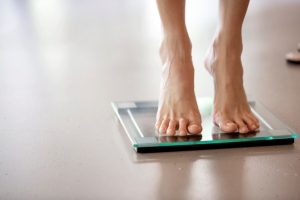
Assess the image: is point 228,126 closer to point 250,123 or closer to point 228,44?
point 250,123

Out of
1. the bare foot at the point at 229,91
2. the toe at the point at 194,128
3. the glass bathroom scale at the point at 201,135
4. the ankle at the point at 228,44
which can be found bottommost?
the glass bathroom scale at the point at 201,135

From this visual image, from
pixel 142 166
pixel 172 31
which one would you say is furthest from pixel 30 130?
pixel 172 31

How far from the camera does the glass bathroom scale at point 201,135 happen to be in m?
1.49

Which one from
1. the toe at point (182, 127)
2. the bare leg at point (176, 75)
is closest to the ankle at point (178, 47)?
the bare leg at point (176, 75)

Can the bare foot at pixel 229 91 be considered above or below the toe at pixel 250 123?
above

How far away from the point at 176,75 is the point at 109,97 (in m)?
0.38

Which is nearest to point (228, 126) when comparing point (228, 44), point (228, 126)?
point (228, 126)

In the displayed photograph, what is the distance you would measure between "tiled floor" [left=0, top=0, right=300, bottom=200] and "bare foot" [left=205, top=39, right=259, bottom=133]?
10cm

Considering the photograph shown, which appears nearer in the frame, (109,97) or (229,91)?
(229,91)

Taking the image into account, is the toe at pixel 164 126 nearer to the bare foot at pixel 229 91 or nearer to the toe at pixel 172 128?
the toe at pixel 172 128

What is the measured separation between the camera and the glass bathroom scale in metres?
1.49

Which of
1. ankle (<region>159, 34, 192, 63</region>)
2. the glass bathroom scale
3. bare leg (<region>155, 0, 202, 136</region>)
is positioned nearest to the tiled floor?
the glass bathroom scale

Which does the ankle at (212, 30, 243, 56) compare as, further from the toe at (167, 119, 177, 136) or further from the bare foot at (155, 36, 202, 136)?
the toe at (167, 119, 177, 136)

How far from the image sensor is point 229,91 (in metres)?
1.60
